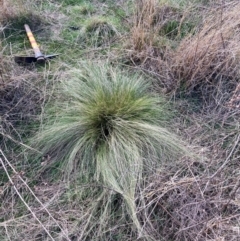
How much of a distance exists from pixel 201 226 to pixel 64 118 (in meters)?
0.95

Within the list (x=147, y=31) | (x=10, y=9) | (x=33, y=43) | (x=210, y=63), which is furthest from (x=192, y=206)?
(x=10, y=9)

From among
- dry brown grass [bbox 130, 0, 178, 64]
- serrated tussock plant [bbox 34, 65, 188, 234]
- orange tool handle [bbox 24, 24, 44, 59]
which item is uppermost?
dry brown grass [bbox 130, 0, 178, 64]

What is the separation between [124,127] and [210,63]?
0.76 metres

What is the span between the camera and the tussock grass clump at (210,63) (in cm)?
249

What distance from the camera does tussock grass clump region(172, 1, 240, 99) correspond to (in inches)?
98.1

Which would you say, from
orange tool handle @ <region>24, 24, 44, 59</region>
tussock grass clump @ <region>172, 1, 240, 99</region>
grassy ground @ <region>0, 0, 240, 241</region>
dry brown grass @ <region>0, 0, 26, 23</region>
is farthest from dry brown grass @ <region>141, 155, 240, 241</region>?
dry brown grass @ <region>0, 0, 26, 23</region>

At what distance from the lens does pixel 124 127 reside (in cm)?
214

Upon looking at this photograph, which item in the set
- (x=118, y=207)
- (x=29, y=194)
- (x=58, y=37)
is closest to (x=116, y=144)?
(x=118, y=207)

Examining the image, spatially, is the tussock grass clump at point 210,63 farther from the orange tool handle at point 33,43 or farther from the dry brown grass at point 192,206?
the orange tool handle at point 33,43

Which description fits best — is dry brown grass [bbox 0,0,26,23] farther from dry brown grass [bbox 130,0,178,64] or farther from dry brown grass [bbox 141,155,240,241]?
dry brown grass [bbox 141,155,240,241]

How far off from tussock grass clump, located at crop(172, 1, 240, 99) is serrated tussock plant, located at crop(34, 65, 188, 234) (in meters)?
0.27

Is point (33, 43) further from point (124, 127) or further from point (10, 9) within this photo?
point (124, 127)

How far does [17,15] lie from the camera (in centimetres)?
305

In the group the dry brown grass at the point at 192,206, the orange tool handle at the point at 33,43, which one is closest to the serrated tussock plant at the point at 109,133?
the dry brown grass at the point at 192,206
